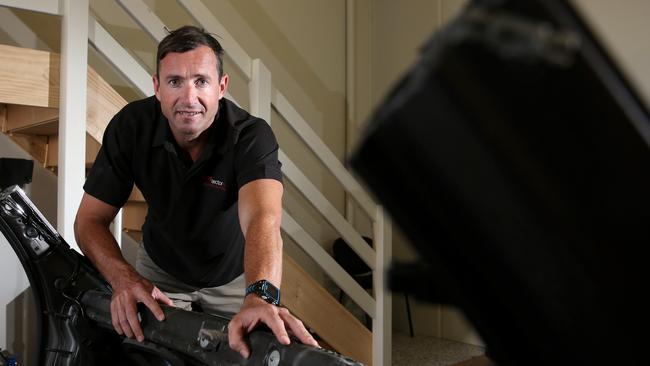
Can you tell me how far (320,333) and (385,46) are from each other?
262 cm

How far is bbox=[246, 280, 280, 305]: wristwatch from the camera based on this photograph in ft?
3.76

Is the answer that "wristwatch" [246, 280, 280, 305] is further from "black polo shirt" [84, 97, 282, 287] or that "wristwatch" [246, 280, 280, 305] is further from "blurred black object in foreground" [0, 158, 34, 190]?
"blurred black object in foreground" [0, 158, 34, 190]

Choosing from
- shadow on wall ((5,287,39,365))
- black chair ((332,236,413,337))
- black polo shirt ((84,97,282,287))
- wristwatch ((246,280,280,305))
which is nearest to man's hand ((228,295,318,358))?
wristwatch ((246,280,280,305))

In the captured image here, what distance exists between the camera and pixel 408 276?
299 millimetres

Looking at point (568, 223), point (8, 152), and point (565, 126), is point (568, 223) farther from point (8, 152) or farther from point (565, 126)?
point (8, 152)

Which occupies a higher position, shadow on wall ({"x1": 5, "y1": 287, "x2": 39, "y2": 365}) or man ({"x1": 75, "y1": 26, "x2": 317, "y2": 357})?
man ({"x1": 75, "y1": 26, "x2": 317, "y2": 357})

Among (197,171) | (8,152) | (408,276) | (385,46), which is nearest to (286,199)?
(385,46)

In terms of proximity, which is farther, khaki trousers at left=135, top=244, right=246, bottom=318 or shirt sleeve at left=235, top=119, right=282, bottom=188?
khaki trousers at left=135, top=244, right=246, bottom=318

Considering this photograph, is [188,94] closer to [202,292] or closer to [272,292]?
[202,292]

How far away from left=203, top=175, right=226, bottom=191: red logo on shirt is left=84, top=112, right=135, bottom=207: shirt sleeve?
0.24 metres

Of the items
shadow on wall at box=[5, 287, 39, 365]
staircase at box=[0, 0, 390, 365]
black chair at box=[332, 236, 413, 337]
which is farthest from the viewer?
black chair at box=[332, 236, 413, 337]

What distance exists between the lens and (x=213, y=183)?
69.1 inches

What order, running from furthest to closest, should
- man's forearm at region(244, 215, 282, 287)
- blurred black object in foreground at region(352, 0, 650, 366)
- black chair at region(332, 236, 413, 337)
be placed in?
black chair at region(332, 236, 413, 337), man's forearm at region(244, 215, 282, 287), blurred black object in foreground at region(352, 0, 650, 366)

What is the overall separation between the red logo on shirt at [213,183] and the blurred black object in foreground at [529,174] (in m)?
1.52
